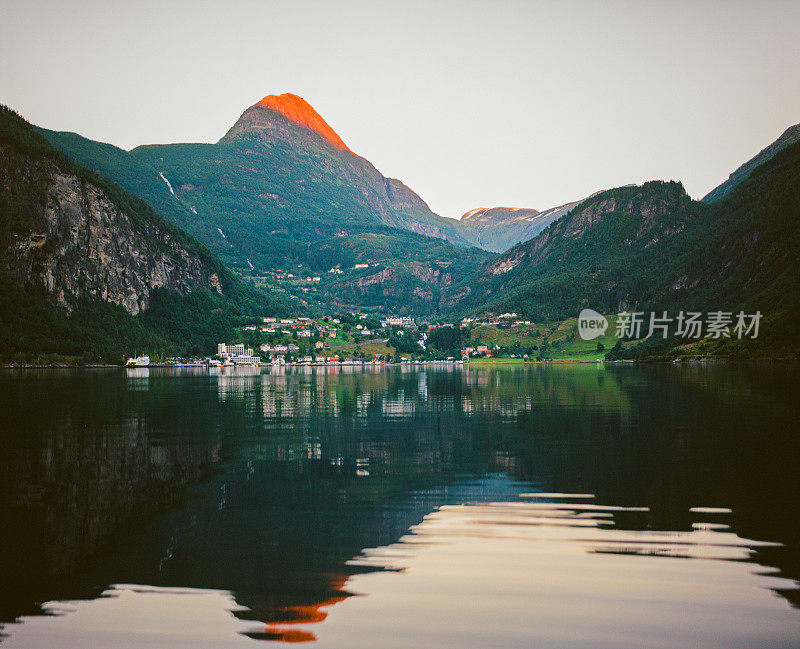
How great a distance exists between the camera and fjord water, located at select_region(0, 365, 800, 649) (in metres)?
12.9

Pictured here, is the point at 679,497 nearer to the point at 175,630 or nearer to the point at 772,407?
the point at 175,630

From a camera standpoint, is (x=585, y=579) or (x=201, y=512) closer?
(x=585, y=579)

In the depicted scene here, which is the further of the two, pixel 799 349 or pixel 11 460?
pixel 799 349

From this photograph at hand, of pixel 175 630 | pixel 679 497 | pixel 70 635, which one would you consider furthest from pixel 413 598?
pixel 679 497

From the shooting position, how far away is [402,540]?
18.6 m

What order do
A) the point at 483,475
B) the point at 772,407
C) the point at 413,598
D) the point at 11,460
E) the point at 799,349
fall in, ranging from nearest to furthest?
the point at 413,598, the point at 483,475, the point at 11,460, the point at 772,407, the point at 799,349

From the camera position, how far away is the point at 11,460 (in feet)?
99.1

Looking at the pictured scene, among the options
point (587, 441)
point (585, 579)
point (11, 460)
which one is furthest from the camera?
point (587, 441)

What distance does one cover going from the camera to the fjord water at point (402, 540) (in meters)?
12.9

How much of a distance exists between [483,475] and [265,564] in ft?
44.4

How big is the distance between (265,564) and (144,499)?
28.7 feet

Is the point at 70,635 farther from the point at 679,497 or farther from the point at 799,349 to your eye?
the point at 799,349

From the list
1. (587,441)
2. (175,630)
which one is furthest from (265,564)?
(587,441)

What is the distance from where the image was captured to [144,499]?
23234 millimetres
